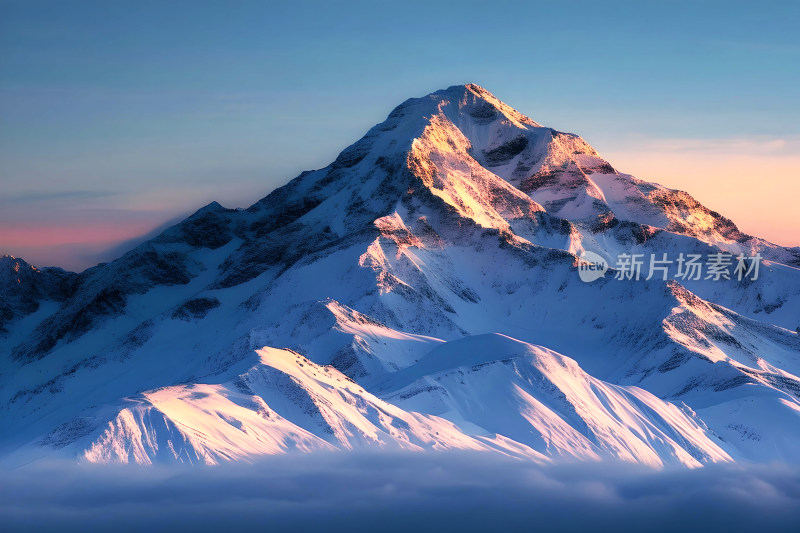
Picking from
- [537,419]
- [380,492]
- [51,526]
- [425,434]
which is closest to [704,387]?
[537,419]

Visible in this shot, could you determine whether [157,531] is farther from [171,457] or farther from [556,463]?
[556,463]

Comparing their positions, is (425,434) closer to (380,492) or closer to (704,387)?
(380,492)

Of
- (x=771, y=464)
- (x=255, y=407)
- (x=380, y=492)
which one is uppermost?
(x=255, y=407)

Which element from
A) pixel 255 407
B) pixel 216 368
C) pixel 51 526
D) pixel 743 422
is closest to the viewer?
pixel 51 526

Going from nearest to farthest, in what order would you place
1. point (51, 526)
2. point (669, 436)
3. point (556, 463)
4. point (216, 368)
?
point (51, 526) < point (556, 463) < point (669, 436) < point (216, 368)

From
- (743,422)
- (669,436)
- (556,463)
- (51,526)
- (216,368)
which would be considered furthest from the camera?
(216,368)

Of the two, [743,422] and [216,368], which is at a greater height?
[216,368]

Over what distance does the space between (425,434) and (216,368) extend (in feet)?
183

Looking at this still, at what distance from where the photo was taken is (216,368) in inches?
7643

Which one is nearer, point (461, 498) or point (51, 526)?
point (51, 526)

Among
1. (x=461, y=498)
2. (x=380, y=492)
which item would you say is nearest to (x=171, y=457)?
(x=380, y=492)

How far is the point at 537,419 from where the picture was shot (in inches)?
6383

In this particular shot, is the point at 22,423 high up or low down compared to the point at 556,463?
up

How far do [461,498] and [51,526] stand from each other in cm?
4288
